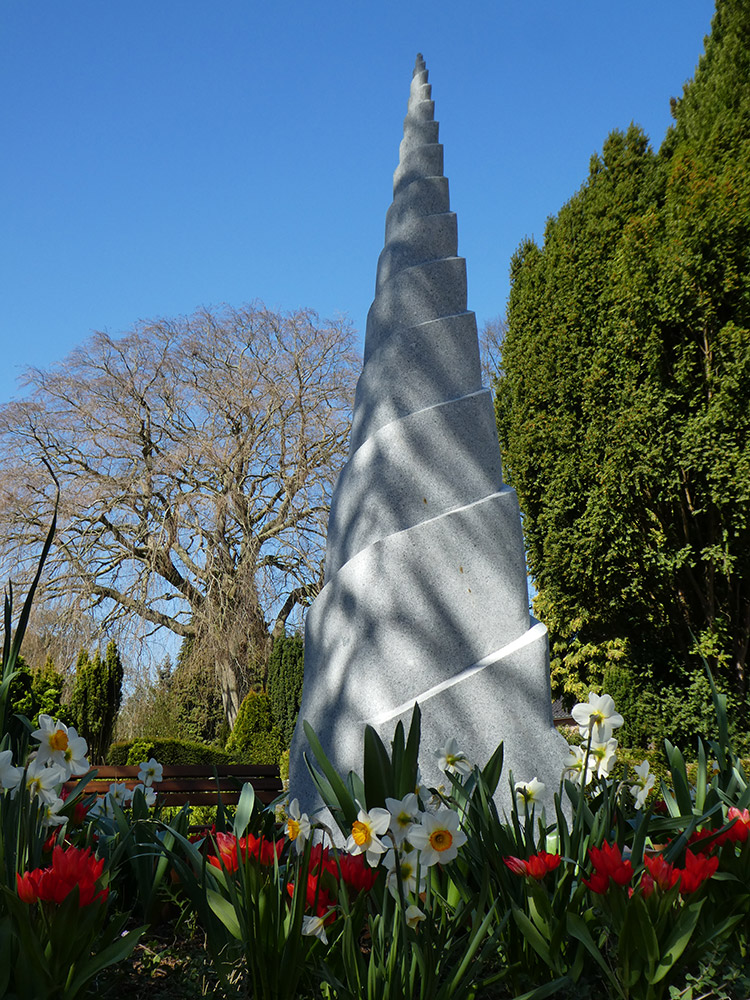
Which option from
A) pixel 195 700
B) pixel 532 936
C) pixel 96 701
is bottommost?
pixel 195 700

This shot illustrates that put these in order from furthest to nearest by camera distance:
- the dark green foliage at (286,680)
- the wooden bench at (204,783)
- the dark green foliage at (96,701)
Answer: the dark green foliage at (286,680)
the dark green foliage at (96,701)
the wooden bench at (204,783)

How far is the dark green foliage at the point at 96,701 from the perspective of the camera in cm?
1123

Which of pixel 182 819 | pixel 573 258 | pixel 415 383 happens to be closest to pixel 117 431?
pixel 573 258

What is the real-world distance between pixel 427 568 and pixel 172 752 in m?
8.87

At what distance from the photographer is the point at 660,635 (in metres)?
9.23

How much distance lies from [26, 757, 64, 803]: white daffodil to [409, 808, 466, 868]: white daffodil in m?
0.93

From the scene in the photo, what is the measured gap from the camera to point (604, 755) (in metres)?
2.20

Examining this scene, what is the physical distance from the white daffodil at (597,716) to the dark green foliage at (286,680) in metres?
11.4

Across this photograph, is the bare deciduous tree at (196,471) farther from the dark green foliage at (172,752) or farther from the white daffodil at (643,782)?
the white daffodil at (643,782)

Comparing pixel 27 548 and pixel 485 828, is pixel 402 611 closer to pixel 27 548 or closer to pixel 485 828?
pixel 485 828

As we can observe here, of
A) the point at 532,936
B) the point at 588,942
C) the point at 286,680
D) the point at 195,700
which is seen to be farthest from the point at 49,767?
the point at 195,700

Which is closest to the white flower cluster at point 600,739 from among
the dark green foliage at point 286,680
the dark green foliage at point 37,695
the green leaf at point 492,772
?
the green leaf at point 492,772

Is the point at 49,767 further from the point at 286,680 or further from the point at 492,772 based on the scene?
the point at 286,680

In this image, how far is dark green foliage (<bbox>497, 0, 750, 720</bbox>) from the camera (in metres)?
7.94
